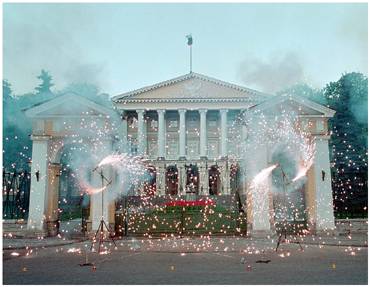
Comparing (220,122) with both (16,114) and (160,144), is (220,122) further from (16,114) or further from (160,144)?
(16,114)

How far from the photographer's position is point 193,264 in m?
10.5

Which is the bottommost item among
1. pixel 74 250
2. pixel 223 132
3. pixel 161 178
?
pixel 74 250

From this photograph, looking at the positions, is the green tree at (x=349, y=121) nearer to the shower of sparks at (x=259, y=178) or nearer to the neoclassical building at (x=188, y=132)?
the neoclassical building at (x=188, y=132)

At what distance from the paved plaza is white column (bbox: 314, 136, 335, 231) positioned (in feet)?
8.11

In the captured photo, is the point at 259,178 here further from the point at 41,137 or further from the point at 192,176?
the point at 192,176

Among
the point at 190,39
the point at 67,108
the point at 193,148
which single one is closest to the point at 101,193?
the point at 67,108

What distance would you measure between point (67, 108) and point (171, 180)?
31234mm

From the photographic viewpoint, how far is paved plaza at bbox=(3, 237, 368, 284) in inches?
333

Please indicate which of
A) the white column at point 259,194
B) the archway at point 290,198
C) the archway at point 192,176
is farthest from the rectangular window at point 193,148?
the white column at point 259,194

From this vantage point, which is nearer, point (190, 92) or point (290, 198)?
point (290, 198)

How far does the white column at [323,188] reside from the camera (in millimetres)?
16844

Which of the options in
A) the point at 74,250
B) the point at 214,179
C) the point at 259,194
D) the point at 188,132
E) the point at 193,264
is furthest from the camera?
the point at 188,132

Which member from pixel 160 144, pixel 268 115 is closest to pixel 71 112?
pixel 268 115

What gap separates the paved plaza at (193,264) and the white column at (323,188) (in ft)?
8.11
